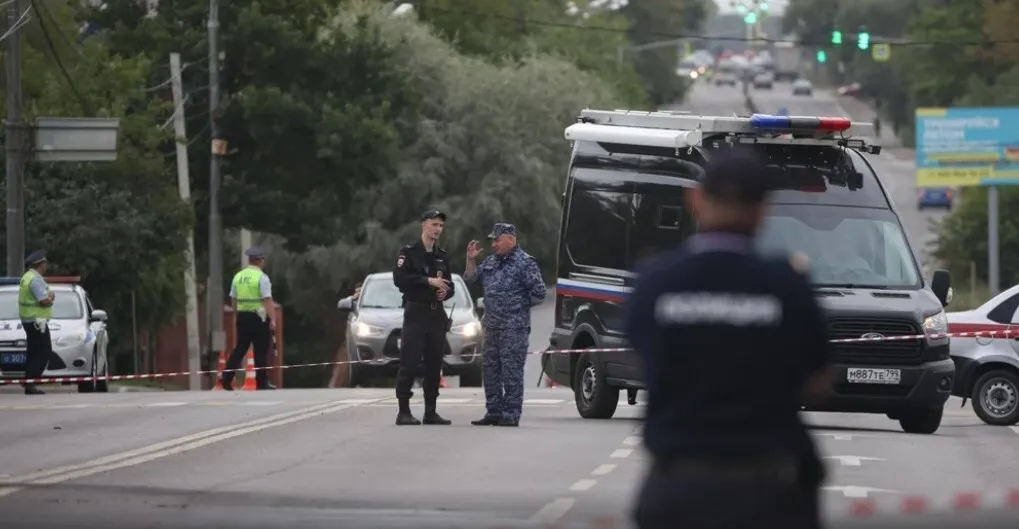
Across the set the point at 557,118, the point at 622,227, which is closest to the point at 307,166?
the point at 557,118

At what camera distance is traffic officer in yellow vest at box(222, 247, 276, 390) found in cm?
2772

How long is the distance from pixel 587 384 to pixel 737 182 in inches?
569

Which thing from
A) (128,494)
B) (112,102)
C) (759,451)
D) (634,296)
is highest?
(112,102)

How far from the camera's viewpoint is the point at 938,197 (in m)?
99.2

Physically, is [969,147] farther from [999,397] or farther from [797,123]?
[797,123]

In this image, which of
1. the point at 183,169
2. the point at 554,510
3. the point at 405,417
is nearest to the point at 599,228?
the point at 405,417

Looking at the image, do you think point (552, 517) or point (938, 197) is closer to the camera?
point (552, 517)

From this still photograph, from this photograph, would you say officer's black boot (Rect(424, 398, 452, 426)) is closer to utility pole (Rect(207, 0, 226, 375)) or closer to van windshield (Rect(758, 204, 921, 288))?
van windshield (Rect(758, 204, 921, 288))

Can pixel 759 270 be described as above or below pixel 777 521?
above

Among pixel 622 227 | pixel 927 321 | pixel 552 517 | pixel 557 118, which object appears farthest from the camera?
pixel 557 118

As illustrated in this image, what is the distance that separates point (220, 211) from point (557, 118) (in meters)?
15.4

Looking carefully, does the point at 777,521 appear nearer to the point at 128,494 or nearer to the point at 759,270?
the point at 759,270

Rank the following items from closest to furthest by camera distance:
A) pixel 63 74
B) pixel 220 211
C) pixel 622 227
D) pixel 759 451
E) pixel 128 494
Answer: pixel 759 451 < pixel 128 494 < pixel 622 227 < pixel 63 74 < pixel 220 211

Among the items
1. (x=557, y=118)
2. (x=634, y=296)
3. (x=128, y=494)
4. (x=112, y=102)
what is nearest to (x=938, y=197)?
(x=557, y=118)
